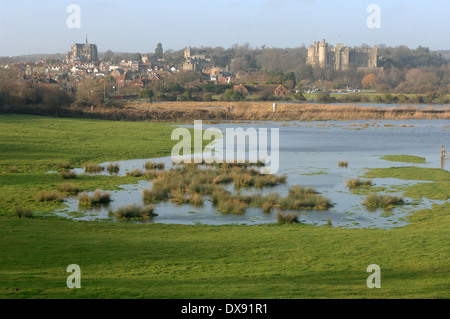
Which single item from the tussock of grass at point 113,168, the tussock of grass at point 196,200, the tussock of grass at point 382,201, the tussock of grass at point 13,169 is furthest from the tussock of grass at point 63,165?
the tussock of grass at point 382,201

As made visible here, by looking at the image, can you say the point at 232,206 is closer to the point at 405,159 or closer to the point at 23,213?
the point at 23,213

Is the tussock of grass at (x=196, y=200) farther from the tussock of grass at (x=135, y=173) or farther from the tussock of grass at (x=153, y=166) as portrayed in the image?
the tussock of grass at (x=153, y=166)

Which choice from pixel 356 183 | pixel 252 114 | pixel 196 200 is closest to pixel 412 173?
pixel 356 183

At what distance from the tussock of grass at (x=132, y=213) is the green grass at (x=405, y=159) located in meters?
19.7

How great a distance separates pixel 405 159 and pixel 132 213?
21082mm

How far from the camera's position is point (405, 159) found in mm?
33562

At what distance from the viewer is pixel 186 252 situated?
12438 millimetres

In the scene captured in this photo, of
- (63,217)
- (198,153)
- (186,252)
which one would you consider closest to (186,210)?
(63,217)

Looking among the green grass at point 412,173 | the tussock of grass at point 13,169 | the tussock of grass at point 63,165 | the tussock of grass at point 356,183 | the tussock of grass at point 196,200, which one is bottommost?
the green grass at point 412,173

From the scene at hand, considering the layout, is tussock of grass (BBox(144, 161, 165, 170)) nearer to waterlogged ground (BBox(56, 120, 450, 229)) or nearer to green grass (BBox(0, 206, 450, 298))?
waterlogged ground (BBox(56, 120, 450, 229))

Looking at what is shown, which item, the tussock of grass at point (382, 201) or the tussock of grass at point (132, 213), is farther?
the tussock of grass at point (382, 201)

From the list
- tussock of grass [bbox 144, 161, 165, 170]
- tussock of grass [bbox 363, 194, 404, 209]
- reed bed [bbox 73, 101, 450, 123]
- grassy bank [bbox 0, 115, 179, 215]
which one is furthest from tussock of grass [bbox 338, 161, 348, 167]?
reed bed [bbox 73, 101, 450, 123]

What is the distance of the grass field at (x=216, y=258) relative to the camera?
8922 mm
